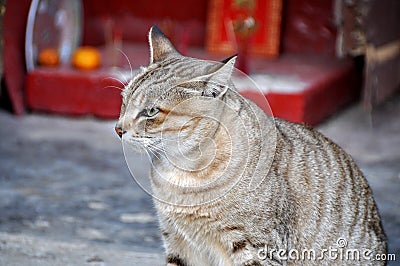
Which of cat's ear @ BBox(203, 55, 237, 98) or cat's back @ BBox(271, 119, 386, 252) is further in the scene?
cat's back @ BBox(271, 119, 386, 252)

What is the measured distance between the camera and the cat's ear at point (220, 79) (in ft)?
10.3

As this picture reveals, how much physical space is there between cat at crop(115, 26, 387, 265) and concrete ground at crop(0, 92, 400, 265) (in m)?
0.92

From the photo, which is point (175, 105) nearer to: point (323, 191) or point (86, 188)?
point (323, 191)

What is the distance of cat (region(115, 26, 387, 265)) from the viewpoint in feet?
10.5

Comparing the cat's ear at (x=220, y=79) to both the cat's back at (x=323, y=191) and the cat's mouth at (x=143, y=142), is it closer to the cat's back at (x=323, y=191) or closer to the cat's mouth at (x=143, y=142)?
the cat's mouth at (x=143, y=142)

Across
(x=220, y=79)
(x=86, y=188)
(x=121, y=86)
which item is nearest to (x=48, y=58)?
(x=121, y=86)

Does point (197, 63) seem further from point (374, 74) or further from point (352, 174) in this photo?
point (374, 74)

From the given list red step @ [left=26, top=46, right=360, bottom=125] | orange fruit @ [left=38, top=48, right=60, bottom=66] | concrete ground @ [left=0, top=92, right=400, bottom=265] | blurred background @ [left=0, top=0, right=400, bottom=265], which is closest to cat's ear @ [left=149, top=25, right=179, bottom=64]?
concrete ground @ [left=0, top=92, right=400, bottom=265]

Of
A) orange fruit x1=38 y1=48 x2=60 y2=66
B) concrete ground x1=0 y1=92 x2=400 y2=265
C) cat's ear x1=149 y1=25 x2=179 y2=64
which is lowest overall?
concrete ground x1=0 y1=92 x2=400 y2=265

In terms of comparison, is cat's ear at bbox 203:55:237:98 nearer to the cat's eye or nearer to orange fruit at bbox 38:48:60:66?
the cat's eye

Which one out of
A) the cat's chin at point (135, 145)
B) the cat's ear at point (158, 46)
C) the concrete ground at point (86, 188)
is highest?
the cat's ear at point (158, 46)

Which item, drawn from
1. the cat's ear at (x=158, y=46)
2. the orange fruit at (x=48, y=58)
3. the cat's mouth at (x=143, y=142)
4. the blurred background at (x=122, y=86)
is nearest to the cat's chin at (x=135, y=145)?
the cat's mouth at (x=143, y=142)

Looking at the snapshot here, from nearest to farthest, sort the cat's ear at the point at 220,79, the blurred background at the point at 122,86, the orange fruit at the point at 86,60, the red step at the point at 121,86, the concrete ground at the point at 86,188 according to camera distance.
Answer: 1. the cat's ear at the point at 220,79
2. the concrete ground at the point at 86,188
3. the blurred background at the point at 122,86
4. the red step at the point at 121,86
5. the orange fruit at the point at 86,60

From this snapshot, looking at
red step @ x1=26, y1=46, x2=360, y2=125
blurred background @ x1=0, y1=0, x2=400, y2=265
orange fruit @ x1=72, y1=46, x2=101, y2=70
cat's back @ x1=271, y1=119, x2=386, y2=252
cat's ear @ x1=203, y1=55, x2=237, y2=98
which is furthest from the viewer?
orange fruit @ x1=72, y1=46, x2=101, y2=70
